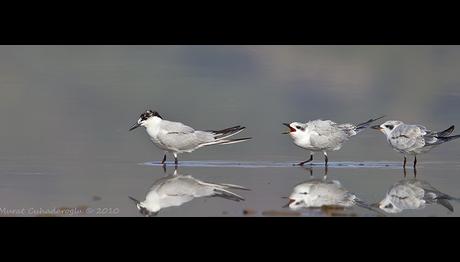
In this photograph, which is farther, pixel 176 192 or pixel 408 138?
pixel 408 138

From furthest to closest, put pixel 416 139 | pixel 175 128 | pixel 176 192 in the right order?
pixel 175 128 < pixel 416 139 < pixel 176 192

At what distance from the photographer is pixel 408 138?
10883 millimetres

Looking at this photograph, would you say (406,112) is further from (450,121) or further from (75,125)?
(75,125)

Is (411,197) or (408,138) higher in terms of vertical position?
(408,138)

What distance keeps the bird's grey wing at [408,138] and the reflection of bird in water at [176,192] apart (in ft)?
7.43

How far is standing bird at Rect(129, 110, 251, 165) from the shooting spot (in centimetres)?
1091

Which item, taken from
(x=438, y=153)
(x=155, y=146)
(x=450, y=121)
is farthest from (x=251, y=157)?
(x=450, y=121)

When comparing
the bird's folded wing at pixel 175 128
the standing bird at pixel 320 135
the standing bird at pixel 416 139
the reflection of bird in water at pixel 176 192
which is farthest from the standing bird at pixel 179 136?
the standing bird at pixel 416 139

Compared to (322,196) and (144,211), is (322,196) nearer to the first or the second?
(322,196)

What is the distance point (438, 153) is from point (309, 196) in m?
3.07

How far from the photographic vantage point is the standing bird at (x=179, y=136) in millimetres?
10914

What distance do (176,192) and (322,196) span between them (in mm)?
1308

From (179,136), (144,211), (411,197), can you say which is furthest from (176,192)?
(411,197)

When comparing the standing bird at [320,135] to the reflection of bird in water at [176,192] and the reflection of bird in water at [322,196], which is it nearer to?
the reflection of bird in water at [322,196]
